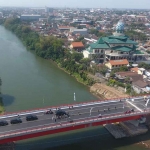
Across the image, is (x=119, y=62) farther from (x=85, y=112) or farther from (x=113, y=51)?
(x=85, y=112)

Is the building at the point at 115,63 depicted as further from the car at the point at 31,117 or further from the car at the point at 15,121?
the car at the point at 15,121

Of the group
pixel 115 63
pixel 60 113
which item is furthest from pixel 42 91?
pixel 115 63

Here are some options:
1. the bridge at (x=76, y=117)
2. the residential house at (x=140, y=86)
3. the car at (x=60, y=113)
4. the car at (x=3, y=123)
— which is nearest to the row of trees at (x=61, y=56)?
the residential house at (x=140, y=86)

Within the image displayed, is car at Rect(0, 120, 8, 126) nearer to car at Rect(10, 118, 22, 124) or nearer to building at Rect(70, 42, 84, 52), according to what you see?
car at Rect(10, 118, 22, 124)

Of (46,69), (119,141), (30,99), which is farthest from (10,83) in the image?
(119,141)

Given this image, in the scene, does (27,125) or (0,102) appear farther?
(0,102)

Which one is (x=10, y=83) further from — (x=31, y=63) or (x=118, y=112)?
(x=118, y=112)

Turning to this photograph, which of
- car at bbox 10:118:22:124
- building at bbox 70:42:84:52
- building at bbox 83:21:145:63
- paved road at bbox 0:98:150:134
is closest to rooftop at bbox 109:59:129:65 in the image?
building at bbox 83:21:145:63
